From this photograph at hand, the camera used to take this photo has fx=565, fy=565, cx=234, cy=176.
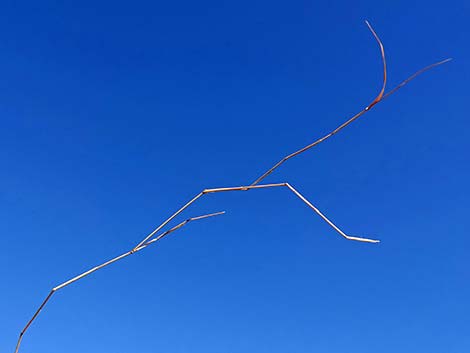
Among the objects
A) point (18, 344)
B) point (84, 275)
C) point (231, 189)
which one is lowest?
point (18, 344)

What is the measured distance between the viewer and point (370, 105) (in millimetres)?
1014

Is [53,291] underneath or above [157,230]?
underneath

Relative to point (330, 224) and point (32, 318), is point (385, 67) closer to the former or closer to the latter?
point (330, 224)

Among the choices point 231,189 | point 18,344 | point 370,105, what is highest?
point 370,105

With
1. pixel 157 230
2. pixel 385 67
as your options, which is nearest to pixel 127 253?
pixel 157 230

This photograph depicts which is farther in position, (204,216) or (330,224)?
(204,216)

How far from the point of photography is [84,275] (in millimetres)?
1069

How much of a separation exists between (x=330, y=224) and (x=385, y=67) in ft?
0.98

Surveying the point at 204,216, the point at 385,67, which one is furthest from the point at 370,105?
the point at 204,216

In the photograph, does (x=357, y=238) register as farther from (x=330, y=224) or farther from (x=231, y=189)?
(x=231, y=189)

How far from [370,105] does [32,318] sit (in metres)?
0.74

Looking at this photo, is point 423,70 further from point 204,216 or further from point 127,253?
point 127,253

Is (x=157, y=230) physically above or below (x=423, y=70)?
below

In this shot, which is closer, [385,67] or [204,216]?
[385,67]
